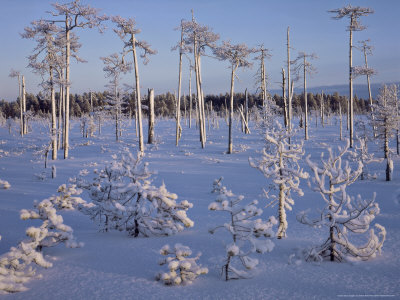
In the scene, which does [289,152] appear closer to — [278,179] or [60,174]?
[278,179]

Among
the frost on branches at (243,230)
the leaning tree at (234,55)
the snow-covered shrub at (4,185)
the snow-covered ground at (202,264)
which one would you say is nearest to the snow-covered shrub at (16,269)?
the snow-covered ground at (202,264)

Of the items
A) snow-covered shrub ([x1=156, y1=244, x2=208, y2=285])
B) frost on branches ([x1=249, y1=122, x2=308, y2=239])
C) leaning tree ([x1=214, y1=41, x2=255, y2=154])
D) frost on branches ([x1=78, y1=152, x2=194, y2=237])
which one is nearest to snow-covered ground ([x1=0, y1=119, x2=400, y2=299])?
snow-covered shrub ([x1=156, y1=244, x2=208, y2=285])

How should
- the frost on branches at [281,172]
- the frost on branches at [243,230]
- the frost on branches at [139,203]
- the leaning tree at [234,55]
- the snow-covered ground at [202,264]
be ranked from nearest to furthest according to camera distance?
the snow-covered ground at [202,264] < the frost on branches at [243,230] < the frost on branches at [281,172] < the frost on branches at [139,203] < the leaning tree at [234,55]

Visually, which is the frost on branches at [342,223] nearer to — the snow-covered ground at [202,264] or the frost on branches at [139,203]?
the snow-covered ground at [202,264]

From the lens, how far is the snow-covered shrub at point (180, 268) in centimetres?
408

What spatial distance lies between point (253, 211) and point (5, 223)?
6494 mm

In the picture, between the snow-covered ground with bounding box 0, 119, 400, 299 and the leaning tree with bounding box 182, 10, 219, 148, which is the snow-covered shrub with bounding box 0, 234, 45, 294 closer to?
the snow-covered ground with bounding box 0, 119, 400, 299

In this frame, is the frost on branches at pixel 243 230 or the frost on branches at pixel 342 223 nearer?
the frost on branches at pixel 243 230

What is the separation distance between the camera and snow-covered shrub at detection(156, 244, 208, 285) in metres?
4.08

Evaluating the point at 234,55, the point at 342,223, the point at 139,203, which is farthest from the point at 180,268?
the point at 234,55

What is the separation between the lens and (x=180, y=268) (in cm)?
423

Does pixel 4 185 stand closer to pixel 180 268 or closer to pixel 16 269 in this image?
pixel 16 269

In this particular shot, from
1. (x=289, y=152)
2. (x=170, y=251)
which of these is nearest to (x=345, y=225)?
(x=289, y=152)

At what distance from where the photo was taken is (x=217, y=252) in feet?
17.7
